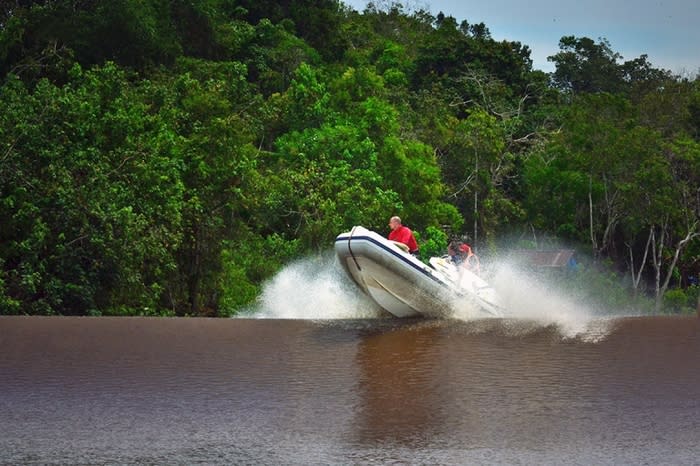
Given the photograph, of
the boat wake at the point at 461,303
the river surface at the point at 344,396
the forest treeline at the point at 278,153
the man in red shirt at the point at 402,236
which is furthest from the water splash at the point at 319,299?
the river surface at the point at 344,396

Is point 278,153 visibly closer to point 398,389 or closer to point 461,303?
point 461,303

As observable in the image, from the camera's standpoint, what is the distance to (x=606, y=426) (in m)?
7.35

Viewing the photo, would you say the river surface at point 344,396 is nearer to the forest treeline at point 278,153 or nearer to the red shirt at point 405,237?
the red shirt at point 405,237

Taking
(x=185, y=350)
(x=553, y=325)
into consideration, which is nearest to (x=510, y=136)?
(x=553, y=325)

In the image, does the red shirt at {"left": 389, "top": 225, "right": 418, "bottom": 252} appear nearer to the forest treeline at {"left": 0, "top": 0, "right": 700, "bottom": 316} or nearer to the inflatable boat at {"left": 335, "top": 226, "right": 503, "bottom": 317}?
the inflatable boat at {"left": 335, "top": 226, "right": 503, "bottom": 317}

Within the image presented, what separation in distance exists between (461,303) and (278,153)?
62.1 feet

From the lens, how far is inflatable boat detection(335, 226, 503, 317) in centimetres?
1456

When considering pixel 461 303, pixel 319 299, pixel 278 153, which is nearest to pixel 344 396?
pixel 461 303

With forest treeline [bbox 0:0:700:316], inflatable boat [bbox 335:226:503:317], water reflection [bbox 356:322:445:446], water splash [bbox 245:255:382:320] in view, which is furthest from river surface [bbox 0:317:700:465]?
forest treeline [bbox 0:0:700:316]

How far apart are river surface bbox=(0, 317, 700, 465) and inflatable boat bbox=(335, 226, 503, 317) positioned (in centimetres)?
235

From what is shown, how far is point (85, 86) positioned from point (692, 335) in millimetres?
15907

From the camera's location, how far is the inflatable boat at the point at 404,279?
47.8 ft

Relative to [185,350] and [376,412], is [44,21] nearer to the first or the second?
[185,350]

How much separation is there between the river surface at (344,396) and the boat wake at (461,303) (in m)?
2.51
